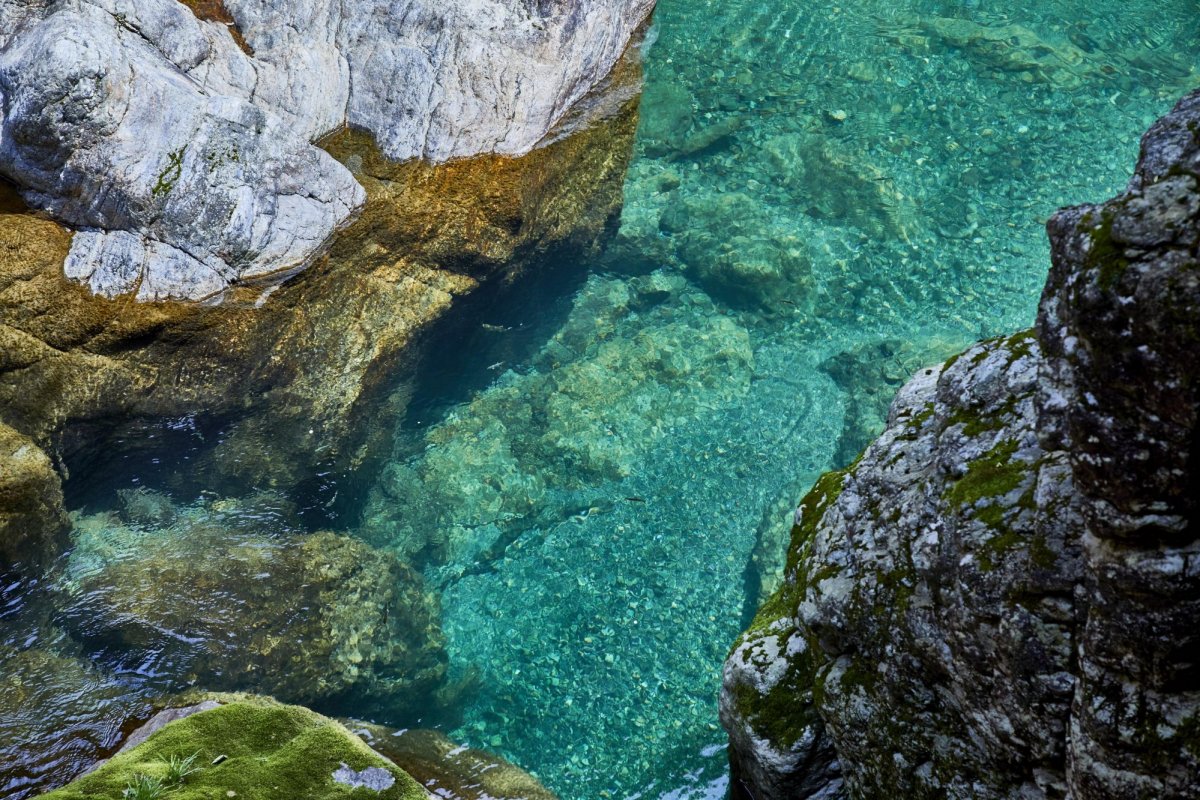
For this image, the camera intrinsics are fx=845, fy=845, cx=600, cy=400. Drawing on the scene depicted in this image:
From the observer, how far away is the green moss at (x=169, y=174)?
948cm

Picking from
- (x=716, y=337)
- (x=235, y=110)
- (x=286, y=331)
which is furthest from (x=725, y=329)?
(x=235, y=110)

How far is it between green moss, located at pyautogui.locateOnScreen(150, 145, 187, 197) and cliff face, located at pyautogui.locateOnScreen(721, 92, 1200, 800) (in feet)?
26.6

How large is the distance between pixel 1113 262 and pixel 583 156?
9.93m

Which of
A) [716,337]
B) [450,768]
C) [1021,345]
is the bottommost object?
[450,768]

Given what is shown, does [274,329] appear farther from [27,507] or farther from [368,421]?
[27,507]

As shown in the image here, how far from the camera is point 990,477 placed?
390cm

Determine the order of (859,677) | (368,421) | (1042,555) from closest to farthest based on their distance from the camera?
(1042,555)
(859,677)
(368,421)

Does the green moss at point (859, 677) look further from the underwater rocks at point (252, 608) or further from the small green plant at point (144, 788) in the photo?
the underwater rocks at point (252, 608)

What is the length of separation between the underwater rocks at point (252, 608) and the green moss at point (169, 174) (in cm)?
349

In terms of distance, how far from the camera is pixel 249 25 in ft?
36.5

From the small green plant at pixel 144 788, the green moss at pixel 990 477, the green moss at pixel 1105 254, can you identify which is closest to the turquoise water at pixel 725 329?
the small green plant at pixel 144 788

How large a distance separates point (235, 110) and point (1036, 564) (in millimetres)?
9822

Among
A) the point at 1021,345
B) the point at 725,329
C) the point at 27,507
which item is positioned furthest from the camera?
the point at 725,329

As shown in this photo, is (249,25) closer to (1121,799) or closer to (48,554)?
(48,554)
